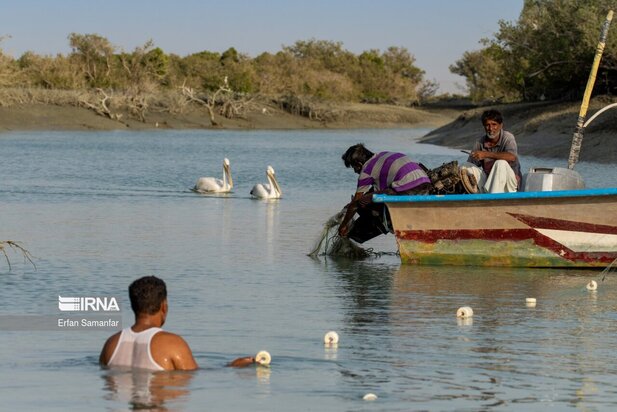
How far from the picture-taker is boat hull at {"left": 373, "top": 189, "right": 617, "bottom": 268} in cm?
1262

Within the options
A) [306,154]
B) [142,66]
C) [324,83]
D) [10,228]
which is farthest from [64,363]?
[324,83]

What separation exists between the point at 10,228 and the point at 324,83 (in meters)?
73.4

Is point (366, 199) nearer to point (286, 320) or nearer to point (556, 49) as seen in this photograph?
point (286, 320)

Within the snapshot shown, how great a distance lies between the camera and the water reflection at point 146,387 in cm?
720

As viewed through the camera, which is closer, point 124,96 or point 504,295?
point 504,295

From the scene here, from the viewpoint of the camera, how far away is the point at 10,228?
56.5 feet

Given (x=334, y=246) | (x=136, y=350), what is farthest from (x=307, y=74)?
(x=136, y=350)

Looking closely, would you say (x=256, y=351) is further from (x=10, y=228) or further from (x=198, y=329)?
(x=10, y=228)

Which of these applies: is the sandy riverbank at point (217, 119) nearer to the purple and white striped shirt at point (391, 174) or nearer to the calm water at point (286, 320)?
the calm water at point (286, 320)

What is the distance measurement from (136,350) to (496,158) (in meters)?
6.23

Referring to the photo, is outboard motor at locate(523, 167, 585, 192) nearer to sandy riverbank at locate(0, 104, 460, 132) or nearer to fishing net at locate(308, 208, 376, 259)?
fishing net at locate(308, 208, 376, 259)

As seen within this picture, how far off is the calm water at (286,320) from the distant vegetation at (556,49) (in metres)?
22.0

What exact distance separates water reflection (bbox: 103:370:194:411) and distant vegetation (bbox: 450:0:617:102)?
108 ft

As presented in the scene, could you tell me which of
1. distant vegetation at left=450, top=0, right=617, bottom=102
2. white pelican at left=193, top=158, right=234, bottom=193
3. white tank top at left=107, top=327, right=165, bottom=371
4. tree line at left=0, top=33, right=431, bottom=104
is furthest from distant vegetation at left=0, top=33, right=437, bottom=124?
white tank top at left=107, top=327, right=165, bottom=371
